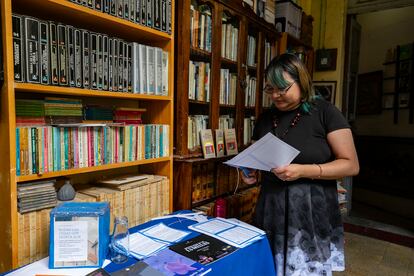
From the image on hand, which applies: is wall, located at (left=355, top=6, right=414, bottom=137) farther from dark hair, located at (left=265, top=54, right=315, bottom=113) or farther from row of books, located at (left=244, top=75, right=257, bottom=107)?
dark hair, located at (left=265, top=54, right=315, bottom=113)

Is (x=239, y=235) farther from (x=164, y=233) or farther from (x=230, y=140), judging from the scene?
(x=230, y=140)

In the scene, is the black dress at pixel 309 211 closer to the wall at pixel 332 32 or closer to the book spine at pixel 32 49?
the book spine at pixel 32 49

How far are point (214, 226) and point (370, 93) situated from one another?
177 inches

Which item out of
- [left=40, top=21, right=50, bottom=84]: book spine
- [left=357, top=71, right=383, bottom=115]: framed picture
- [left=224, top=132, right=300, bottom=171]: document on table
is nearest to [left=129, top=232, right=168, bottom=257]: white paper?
[left=224, top=132, right=300, bottom=171]: document on table

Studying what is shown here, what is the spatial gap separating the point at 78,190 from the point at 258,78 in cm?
164

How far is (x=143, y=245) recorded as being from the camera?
46.6 inches

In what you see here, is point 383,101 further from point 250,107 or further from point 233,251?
point 233,251

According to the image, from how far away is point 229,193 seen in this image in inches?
88.2

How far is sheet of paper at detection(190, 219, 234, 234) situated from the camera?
1.34 metres

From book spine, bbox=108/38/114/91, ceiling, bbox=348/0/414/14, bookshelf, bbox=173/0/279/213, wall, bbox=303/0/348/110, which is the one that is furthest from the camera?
wall, bbox=303/0/348/110

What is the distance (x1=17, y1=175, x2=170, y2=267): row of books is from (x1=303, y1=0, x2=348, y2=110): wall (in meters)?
2.61

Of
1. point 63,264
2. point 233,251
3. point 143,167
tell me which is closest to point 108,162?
point 143,167

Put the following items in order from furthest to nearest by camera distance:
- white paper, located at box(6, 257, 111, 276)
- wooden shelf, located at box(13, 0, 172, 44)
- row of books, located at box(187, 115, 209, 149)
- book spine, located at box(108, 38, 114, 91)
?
1. row of books, located at box(187, 115, 209, 149)
2. book spine, located at box(108, 38, 114, 91)
3. wooden shelf, located at box(13, 0, 172, 44)
4. white paper, located at box(6, 257, 111, 276)

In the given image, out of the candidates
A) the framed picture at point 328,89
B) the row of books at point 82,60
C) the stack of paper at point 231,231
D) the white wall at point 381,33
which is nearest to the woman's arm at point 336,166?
the stack of paper at point 231,231
